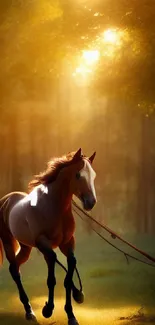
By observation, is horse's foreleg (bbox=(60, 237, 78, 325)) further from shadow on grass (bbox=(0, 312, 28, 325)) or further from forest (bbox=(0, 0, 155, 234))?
forest (bbox=(0, 0, 155, 234))

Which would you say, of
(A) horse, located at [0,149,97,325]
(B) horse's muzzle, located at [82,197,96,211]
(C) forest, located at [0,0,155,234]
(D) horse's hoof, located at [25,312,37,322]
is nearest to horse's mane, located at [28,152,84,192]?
(A) horse, located at [0,149,97,325]

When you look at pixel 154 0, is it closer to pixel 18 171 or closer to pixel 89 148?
pixel 18 171

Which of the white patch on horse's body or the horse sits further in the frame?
the white patch on horse's body

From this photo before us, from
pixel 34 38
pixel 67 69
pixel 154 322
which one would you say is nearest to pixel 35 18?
pixel 34 38

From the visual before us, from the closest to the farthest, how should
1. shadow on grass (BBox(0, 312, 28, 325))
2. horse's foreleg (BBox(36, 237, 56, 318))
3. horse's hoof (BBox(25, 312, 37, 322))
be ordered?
horse's foreleg (BBox(36, 237, 56, 318))
horse's hoof (BBox(25, 312, 37, 322))
shadow on grass (BBox(0, 312, 28, 325))

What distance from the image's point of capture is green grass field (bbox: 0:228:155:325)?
8.92 meters

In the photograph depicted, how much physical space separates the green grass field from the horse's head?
99.9 inches

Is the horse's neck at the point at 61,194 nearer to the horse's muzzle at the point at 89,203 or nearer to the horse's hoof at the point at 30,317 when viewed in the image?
the horse's muzzle at the point at 89,203

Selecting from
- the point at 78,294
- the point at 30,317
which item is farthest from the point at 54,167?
the point at 30,317

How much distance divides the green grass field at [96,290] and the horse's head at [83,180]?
2536 millimetres

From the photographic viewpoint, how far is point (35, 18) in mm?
13602

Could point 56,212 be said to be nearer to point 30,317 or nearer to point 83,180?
point 83,180

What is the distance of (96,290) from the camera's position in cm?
1227

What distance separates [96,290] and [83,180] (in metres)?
6.09
